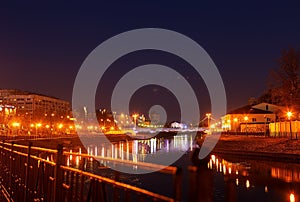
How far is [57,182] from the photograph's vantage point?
21.5 feet

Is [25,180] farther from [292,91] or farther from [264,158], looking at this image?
[292,91]

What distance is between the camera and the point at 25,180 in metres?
9.53

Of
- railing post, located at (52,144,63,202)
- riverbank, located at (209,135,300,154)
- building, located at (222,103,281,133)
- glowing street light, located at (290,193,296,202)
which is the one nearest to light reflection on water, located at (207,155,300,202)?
glowing street light, located at (290,193,296,202)

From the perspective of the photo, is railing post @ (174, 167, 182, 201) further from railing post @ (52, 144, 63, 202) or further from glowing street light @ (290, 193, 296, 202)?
glowing street light @ (290, 193, 296, 202)

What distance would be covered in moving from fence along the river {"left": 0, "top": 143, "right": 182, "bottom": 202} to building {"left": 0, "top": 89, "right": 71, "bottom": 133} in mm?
83334

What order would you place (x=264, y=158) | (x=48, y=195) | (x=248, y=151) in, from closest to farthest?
1. (x=48, y=195)
2. (x=264, y=158)
3. (x=248, y=151)

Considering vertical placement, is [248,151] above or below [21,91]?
below

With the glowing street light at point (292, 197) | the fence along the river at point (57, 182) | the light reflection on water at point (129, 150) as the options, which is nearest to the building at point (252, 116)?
the light reflection on water at point (129, 150)

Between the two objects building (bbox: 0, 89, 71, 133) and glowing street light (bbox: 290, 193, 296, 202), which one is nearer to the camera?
glowing street light (bbox: 290, 193, 296, 202)

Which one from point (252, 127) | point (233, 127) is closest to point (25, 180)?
point (252, 127)

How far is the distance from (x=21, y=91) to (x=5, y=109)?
80068 millimetres

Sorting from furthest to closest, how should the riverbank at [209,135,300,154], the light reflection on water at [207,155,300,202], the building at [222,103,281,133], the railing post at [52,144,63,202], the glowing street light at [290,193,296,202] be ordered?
1. the building at [222,103,281,133]
2. the riverbank at [209,135,300,154]
3. the light reflection on water at [207,155,300,202]
4. the glowing street light at [290,193,296,202]
5. the railing post at [52,144,63,202]

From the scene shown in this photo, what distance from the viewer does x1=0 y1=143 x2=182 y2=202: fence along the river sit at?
3745mm

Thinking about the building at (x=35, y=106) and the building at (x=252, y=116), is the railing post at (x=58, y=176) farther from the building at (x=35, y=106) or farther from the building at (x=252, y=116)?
the building at (x=35, y=106)
